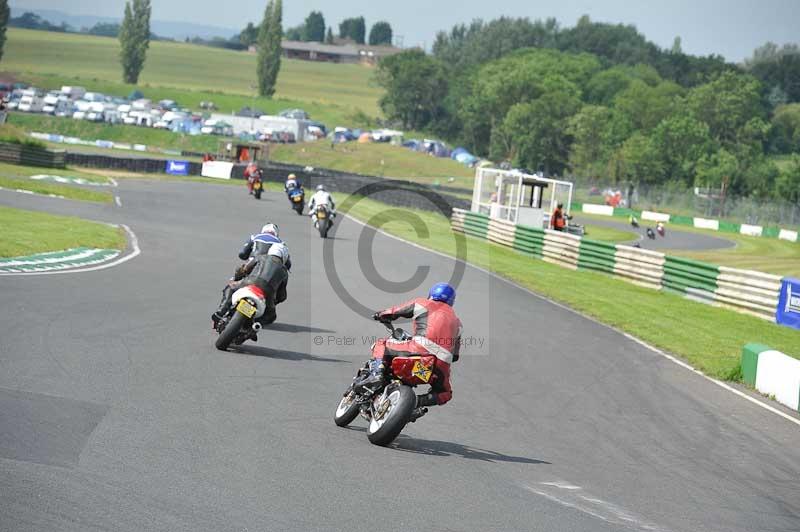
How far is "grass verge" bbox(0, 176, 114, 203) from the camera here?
37.0 m

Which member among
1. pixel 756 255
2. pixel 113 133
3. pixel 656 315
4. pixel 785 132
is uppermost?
pixel 785 132

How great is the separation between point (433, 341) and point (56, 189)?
1258 inches

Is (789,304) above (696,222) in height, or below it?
above

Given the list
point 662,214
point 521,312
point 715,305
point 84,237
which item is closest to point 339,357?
point 521,312

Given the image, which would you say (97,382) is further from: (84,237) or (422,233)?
(422,233)

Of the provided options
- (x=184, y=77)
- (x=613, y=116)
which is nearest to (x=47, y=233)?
(x=613, y=116)

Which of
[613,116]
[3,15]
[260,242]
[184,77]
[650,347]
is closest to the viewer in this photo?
[260,242]

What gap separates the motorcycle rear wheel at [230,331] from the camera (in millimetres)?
12367

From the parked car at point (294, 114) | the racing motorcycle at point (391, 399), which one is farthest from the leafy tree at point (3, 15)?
the racing motorcycle at point (391, 399)

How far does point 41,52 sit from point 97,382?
16936 centimetres

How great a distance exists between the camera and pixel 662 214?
73125 mm

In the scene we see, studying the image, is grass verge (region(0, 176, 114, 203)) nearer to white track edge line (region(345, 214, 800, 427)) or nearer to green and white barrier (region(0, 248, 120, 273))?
white track edge line (region(345, 214, 800, 427))

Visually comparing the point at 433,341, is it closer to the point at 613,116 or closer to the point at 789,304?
the point at 789,304

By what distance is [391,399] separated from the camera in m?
9.15
